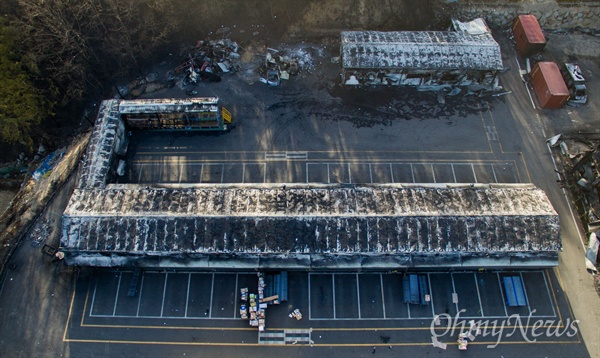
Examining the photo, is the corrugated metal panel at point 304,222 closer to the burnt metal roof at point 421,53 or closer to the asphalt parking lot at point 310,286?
the asphalt parking lot at point 310,286

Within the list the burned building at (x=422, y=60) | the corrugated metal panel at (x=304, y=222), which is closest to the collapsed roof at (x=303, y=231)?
the corrugated metal panel at (x=304, y=222)

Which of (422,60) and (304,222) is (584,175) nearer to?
(422,60)

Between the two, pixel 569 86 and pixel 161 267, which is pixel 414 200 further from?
pixel 569 86

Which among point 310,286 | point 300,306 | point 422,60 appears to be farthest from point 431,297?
point 422,60

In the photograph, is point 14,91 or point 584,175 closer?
point 14,91

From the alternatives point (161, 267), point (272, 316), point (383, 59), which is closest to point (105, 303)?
point (161, 267)

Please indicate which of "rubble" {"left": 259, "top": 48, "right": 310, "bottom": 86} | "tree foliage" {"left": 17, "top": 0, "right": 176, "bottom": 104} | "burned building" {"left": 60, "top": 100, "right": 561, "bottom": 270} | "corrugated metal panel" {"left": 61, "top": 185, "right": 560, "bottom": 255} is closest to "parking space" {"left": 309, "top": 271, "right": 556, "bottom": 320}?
"burned building" {"left": 60, "top": 100, "right": 561, "bottom": 270}
